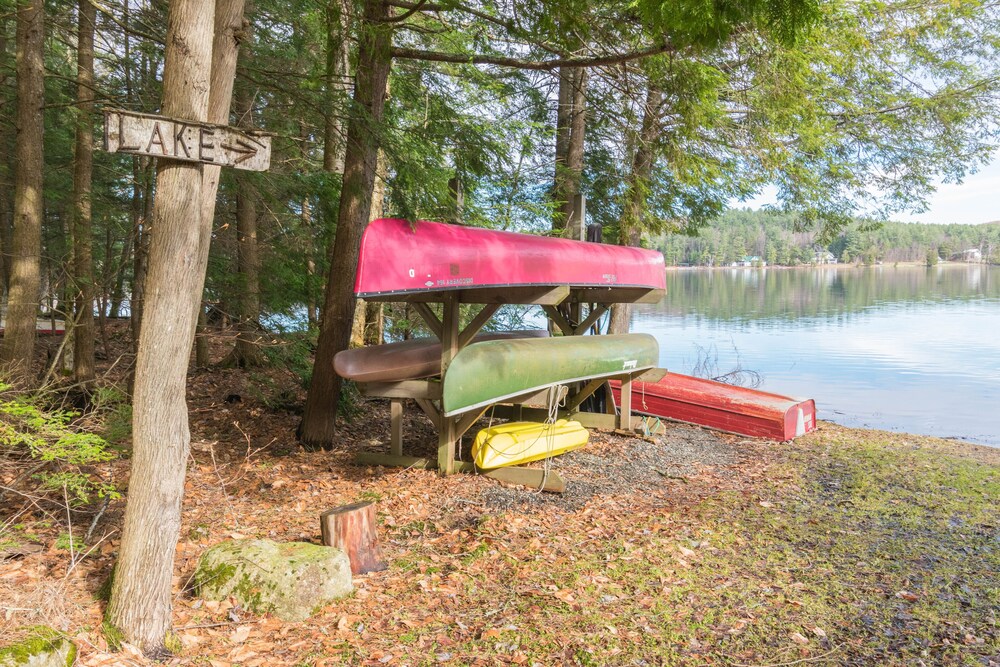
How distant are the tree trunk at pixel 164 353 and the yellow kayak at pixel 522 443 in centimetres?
334

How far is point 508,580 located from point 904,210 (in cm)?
1456

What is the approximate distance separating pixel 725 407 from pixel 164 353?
7.75 m

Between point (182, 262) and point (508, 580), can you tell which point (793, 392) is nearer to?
point (508, 580)

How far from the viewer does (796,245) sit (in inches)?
3509

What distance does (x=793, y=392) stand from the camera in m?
17.0

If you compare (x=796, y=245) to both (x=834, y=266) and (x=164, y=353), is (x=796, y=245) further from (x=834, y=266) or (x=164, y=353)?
(x=164, y=353)

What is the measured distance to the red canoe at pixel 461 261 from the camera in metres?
5.52

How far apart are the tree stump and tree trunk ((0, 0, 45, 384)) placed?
3018 mm

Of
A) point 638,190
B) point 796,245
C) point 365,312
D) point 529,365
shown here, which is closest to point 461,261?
point 529,365

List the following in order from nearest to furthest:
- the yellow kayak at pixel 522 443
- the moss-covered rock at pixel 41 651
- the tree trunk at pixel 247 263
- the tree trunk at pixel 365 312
A: the moss-covered rock at pixel 41 651 < the yellow kayak at pixel 522 443 < the tree trunk at pixel 247 263 < the tree trunk at pixel 365 312

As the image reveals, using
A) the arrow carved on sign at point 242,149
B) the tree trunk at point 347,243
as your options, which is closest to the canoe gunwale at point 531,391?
the tree trunk at point 347,243

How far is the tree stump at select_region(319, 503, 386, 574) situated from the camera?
14.9ft

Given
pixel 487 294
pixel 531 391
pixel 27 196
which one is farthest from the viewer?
pixel 531 391

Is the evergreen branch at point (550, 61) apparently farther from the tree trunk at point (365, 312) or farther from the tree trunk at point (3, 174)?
the tree trunk at point (3, 174)
